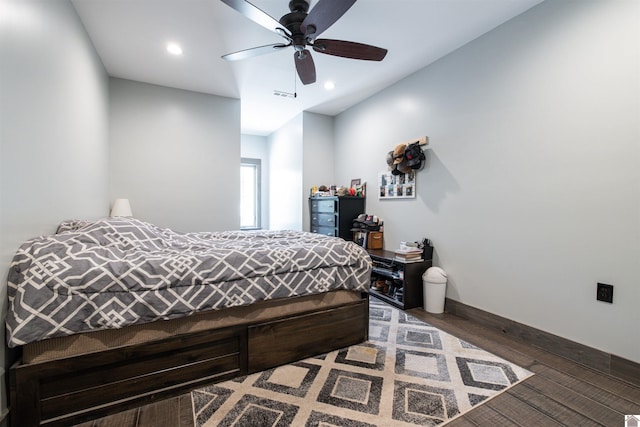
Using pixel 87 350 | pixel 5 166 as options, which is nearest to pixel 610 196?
pixel 87 350

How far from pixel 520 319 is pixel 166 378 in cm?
269

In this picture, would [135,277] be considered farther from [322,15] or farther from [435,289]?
[435,289]

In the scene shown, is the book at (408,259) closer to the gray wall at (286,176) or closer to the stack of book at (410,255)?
the stack of book at (410,255)

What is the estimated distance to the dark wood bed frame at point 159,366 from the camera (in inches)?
51.1

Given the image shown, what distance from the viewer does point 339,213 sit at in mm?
4039

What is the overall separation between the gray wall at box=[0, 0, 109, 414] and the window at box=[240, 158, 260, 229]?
11.4 ft

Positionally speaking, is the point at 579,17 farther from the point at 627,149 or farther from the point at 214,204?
the point at 214,204

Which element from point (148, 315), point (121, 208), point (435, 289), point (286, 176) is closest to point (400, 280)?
point (435, 289)

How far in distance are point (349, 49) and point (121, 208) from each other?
10.1 feet

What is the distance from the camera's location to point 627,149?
Result: 5.91ft

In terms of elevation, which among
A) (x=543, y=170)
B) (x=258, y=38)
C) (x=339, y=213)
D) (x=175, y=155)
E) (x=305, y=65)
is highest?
(x=258, y=38)

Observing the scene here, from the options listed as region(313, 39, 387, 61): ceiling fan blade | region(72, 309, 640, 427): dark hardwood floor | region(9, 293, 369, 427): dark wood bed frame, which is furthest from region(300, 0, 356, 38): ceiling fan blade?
region(72, 309, 640, 427): dark hardwood floor

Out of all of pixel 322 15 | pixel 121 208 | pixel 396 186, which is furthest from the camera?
pixel 396 186

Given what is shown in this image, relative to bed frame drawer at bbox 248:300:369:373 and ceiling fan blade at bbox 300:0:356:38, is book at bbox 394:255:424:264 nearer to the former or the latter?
bed frame drawer at bbox 248:300:369:373
